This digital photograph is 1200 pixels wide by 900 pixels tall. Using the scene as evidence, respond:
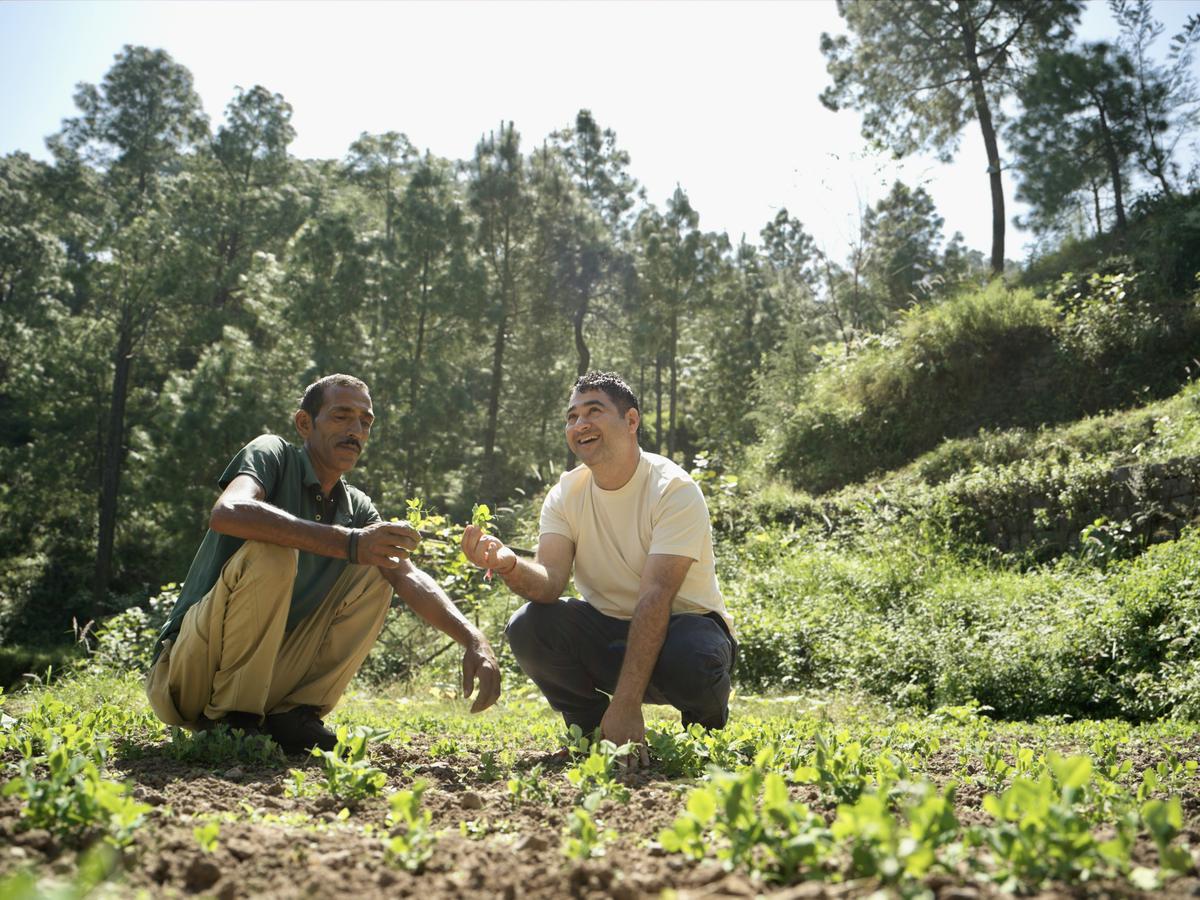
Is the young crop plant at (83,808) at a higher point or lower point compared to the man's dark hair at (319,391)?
lower

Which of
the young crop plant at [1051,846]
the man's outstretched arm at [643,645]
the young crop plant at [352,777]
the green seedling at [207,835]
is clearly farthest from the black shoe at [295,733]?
the young crop plant at [1051,846]

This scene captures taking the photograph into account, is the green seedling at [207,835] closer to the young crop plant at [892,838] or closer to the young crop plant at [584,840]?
the young crop plant at [584,840]

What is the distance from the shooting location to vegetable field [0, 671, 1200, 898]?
1.41 m

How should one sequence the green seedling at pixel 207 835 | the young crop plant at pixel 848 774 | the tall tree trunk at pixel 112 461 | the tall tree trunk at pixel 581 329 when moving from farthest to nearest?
the tall tree trunk at pixel 581 329 → the tall tree trunk at pixel 112 461 → the young crop plant at pixel 848 774 → the green seedling at pixel 207 835

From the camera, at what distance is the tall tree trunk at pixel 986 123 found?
18078 millimetres

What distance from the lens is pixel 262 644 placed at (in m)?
3.01

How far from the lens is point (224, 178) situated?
23281mm

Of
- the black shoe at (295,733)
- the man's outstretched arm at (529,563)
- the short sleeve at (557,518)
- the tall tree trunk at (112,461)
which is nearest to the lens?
the black shoe at (295,733)

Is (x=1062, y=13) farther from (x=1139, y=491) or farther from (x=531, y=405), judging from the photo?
(x=531, y=405)

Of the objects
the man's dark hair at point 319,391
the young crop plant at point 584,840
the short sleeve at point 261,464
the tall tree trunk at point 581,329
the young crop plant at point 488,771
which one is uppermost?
the tall tree trunk at point 581,329

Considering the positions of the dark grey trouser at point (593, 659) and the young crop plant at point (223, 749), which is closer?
the young crop plant at point (223, 749)

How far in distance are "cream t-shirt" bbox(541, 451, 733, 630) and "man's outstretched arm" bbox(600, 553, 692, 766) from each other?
0.10m

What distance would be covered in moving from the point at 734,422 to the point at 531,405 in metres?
6.06

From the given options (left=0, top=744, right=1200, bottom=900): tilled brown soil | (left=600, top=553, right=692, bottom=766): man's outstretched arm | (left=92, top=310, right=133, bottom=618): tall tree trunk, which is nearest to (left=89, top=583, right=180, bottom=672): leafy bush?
(left=600, top=553, right=692, bottom=766): man's outstretched arm
